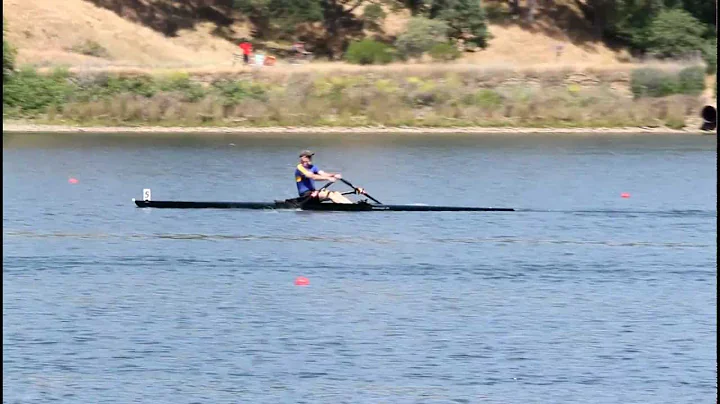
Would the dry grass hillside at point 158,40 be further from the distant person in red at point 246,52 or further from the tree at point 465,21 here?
the distant person in red at point 246,52

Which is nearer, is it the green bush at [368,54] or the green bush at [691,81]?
the green bush at [691,81]

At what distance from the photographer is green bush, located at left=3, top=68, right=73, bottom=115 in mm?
56875

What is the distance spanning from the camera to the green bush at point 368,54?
64938 mm

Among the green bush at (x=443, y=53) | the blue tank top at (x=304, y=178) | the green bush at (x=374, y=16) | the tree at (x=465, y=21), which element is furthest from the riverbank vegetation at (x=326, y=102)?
the blue tank top at (x=304, y=178)

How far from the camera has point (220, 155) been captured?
49.6 metres

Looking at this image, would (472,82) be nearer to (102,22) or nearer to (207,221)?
(102,22)

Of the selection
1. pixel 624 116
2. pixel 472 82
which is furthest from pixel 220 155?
pixel 624 116

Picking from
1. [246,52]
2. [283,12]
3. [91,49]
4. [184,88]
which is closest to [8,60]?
[184,88]

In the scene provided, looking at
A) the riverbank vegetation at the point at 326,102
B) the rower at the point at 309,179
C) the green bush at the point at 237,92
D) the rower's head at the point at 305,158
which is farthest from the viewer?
the green bush at the point at 237,92

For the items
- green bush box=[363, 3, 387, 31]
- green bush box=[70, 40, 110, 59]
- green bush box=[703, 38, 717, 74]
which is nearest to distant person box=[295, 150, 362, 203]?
green bush box=[703, 38, 717, 74]

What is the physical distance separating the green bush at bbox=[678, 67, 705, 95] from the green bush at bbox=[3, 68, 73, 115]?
25996mm

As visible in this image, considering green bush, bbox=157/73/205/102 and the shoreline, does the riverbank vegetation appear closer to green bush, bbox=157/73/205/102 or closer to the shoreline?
green bush, bbox=157/73/205/102

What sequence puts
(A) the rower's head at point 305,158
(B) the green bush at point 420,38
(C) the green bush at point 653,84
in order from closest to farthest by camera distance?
(A) the rower's head at point 305,158 < (C) the green bush at point 653,84 < (B) the green bush at point 420,38

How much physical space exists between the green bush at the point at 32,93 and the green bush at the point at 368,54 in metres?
14.2
